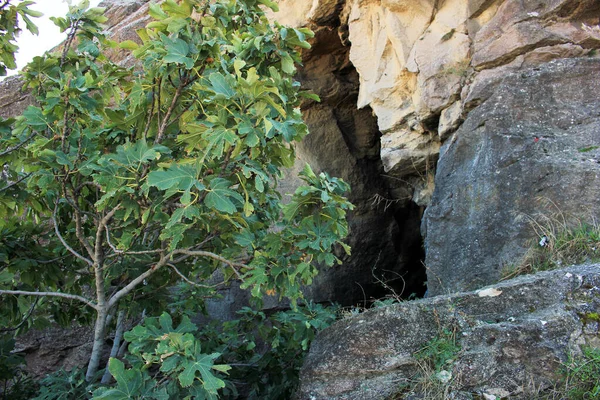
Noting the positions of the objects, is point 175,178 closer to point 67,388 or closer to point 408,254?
point 67,388

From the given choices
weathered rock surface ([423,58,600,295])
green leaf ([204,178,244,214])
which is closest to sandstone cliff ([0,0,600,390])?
weathered rock surface ([423,58,600,295])

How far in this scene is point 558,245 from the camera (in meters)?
4.00

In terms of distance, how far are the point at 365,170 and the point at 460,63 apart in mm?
2659

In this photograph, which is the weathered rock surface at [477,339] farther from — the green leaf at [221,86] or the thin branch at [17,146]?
the thin branch at [17,146]

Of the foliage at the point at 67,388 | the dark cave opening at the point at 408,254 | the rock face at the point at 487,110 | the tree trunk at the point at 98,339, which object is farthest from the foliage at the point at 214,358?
the dark cave opening at the point at 408,254

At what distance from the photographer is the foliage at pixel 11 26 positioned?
13.4ft

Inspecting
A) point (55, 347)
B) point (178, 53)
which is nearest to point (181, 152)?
point (178, 53)

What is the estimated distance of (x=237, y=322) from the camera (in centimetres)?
480

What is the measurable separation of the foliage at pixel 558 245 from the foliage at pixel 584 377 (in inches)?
35.7

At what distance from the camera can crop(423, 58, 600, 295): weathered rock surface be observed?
4.29 m

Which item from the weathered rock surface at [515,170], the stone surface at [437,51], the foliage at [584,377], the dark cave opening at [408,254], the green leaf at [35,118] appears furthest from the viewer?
the dark cave opening at [408,254]

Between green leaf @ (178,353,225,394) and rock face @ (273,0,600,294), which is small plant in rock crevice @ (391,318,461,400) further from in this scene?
rock face @ (273,0,600,294)

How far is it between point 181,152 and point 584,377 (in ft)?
8.95

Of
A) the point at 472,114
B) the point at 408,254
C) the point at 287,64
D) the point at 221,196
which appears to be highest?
the point at 287,64
